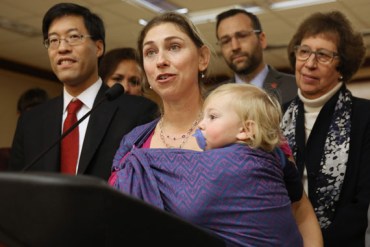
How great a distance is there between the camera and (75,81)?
1.85 meters

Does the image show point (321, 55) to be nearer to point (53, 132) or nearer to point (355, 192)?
point (355, 192)

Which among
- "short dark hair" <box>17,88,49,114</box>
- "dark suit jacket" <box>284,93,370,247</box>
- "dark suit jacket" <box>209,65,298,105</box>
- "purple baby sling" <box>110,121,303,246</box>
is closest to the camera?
"purple baby sling" <box>110,121,303,246</box>

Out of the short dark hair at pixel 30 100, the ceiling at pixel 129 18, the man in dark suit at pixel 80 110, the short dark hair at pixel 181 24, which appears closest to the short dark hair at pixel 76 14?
the man in dark suit at pixel 80 110

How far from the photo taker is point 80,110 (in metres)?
1.84

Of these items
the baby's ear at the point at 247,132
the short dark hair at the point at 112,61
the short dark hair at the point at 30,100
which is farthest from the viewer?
the short dark hair at the point at 30,100

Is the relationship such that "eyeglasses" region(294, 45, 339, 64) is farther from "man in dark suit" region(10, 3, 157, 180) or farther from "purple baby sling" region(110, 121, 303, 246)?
"purple baby sling" region(110, 121, 303, 246)

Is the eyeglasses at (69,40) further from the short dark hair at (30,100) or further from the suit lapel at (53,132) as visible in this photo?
the short dark hair at (30,100)

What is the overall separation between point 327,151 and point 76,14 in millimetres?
1107

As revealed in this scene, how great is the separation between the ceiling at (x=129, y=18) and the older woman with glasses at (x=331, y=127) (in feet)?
7.98

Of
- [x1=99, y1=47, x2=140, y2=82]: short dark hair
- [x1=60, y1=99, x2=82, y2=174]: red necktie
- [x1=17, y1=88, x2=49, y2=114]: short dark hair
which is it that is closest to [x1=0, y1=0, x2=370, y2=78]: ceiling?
[x1=99, y1=47, x2=140, y2=82]: short dark hair

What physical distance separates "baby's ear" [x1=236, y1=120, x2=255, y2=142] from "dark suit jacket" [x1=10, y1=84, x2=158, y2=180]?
26.0 inches

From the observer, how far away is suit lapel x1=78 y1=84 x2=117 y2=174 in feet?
5.41

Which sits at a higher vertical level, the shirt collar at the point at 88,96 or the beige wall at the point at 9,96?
the beige wall at the point at 9,96

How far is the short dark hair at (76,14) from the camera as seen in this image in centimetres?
190
